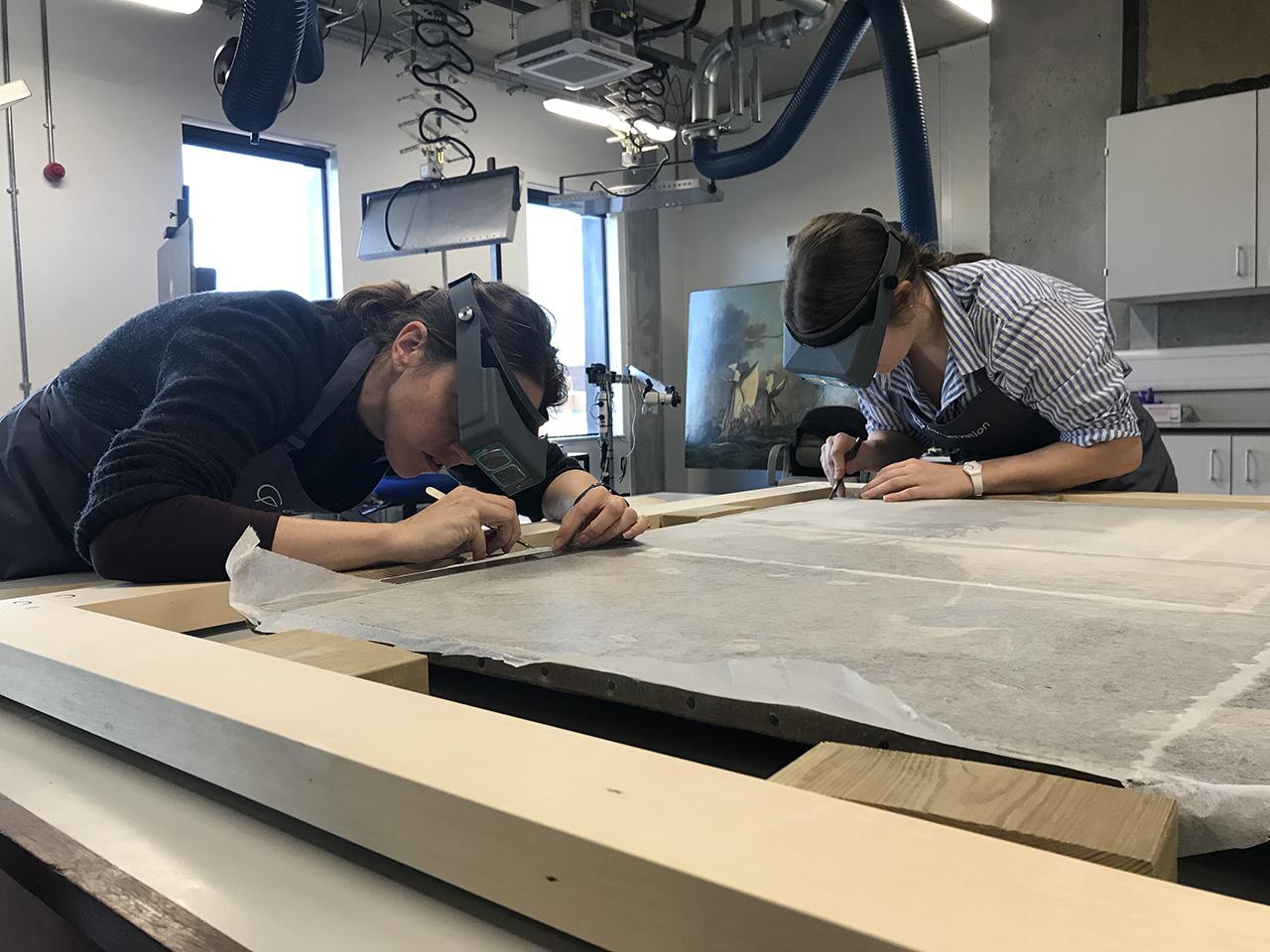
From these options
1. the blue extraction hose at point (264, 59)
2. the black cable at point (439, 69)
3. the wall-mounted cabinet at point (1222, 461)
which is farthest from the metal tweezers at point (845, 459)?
the wall-mounted cabinet at point (1222, 461)

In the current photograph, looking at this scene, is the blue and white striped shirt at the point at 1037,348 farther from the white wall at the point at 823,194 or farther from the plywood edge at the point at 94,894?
the white wall at the point at 823,194

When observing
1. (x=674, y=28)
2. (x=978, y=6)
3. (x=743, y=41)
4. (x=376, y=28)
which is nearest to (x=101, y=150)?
(x=376, y=28)

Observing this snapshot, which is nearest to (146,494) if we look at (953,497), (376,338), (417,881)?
(376,338)

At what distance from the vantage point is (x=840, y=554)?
3.66 feet

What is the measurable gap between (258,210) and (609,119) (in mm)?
2027

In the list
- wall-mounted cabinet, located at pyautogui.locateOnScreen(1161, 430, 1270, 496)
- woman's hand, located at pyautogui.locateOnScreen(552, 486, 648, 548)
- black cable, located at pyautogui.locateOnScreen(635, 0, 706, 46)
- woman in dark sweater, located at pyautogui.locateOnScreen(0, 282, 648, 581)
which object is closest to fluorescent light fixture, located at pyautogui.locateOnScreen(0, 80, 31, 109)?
woman in dark sweater, located at pyautogui.locateOnScreen(0, 282, 648, 581)

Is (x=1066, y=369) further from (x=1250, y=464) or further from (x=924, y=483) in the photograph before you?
(x=1250, y=464)

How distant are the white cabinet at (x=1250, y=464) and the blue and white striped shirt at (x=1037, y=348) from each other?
2.74 metres

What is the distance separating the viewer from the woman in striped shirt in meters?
1.72

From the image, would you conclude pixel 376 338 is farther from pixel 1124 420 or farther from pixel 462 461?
pixel 1124 420

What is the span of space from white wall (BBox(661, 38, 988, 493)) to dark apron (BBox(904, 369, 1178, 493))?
14.6 feet

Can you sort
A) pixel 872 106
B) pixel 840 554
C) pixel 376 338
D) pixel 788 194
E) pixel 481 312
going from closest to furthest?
1. pixel 840 554
2. pixel 481 312
3. pixel 376 338
4. pixel 872 106
5. pixel 788 194

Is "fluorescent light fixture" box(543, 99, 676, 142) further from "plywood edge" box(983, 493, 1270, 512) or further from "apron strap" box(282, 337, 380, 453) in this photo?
"apron strap" box(282, 337, 380, 453)

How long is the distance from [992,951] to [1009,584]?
680 millimetres
